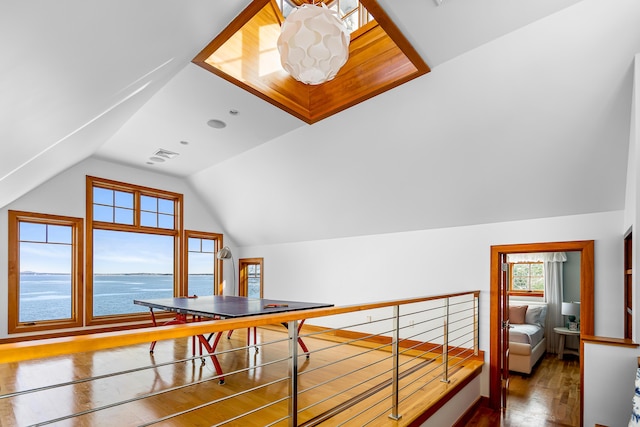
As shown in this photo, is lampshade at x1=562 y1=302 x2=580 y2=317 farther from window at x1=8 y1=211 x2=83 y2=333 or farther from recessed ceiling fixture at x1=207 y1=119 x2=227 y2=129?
window at x1=8 y1=211 x2=83 y2=333

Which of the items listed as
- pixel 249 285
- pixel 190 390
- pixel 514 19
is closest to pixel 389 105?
pixel 514 19

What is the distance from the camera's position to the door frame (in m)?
3.29

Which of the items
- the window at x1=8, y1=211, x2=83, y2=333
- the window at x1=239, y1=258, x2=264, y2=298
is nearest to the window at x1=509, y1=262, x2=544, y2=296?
the window at x1=239, y1=258, x2=264, y2=298

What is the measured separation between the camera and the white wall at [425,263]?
329cm

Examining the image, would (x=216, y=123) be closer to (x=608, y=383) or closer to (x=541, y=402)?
(x=608, y=383)

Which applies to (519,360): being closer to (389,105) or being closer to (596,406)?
(596,406)

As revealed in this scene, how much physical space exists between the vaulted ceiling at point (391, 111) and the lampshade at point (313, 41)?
0.49 metres

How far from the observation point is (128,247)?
20.0 ft

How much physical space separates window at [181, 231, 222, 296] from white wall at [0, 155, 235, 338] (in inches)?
12.9

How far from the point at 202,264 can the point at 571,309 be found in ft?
21.0

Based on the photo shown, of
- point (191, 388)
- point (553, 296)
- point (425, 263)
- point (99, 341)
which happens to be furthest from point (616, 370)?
point (553, 296)

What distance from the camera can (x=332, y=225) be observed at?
545cm

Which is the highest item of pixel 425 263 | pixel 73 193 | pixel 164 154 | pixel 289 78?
pixel 289 78

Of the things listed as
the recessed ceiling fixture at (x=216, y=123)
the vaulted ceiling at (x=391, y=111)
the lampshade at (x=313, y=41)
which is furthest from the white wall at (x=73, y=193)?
the lampshade at (x=313, y=41)
